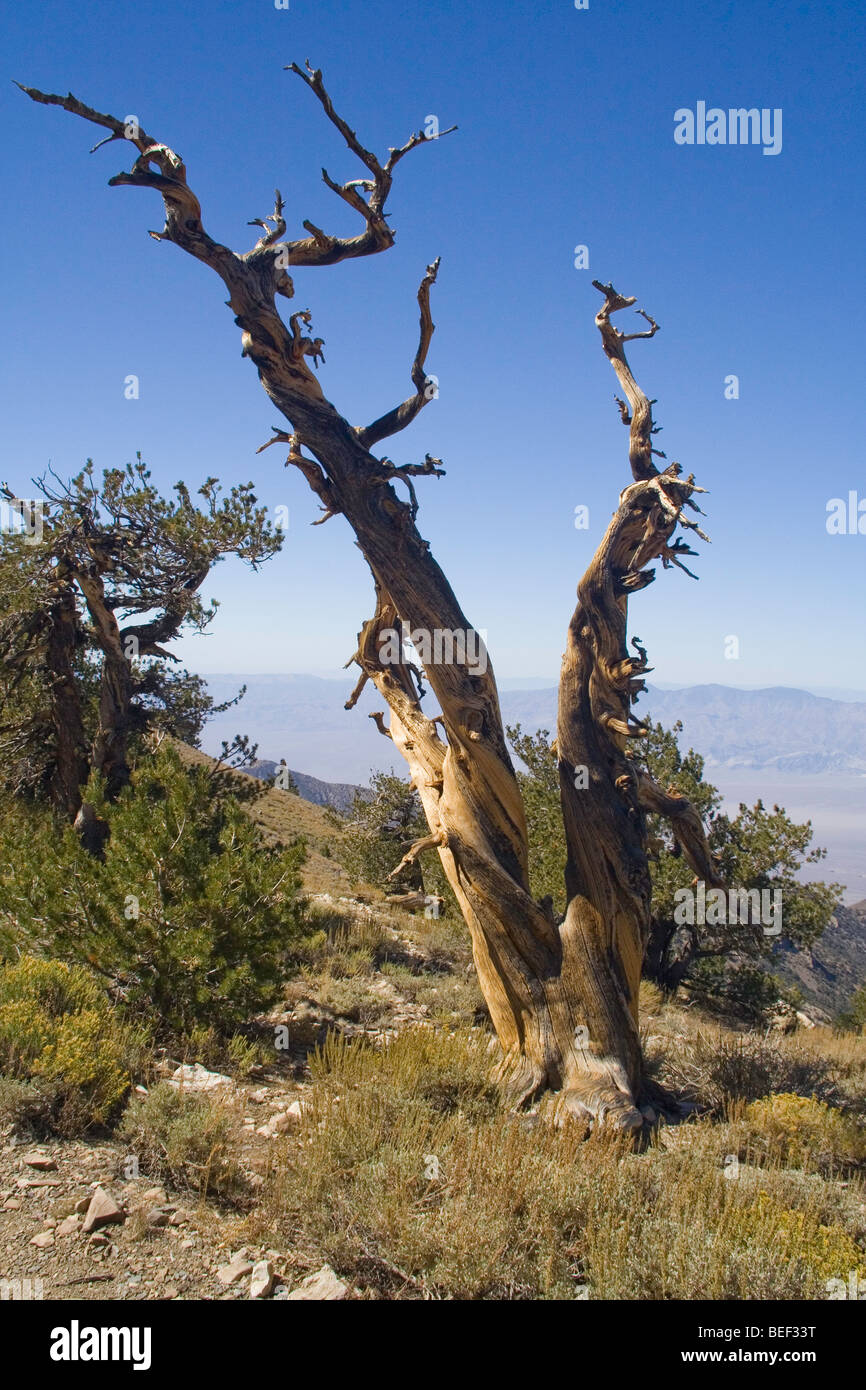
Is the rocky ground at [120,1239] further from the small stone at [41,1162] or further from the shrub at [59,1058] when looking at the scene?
the shrub at [59,1058]

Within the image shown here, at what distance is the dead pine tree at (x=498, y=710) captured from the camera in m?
6.07

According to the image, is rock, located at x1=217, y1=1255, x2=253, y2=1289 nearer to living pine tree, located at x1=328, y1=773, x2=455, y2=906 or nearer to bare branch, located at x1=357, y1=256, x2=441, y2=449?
bare branch, located at x1=357, y1=256, x2=441, y2=449

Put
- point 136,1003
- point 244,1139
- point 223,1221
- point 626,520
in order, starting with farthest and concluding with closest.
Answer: point 626,520, point 136,1003, point 244,1139, point 223,1221

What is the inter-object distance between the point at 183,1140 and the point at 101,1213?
0.60 metres

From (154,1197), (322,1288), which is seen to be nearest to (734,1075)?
(322,1288)

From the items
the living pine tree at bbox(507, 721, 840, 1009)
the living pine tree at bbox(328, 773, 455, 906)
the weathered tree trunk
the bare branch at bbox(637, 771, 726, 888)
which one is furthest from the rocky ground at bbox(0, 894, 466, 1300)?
the living pine tree at bbox(507, 721, 840, 1009)

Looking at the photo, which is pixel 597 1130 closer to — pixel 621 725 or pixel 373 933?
pixel 621 725

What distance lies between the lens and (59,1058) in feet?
15.0

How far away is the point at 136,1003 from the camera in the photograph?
6164 mm

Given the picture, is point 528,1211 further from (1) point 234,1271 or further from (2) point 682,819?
(2) point 682,819

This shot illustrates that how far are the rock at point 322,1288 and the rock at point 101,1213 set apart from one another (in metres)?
0.93

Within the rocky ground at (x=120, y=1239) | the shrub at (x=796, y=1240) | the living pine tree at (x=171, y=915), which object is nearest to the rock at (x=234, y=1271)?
the rocky ground at (x=120, y=1239)
